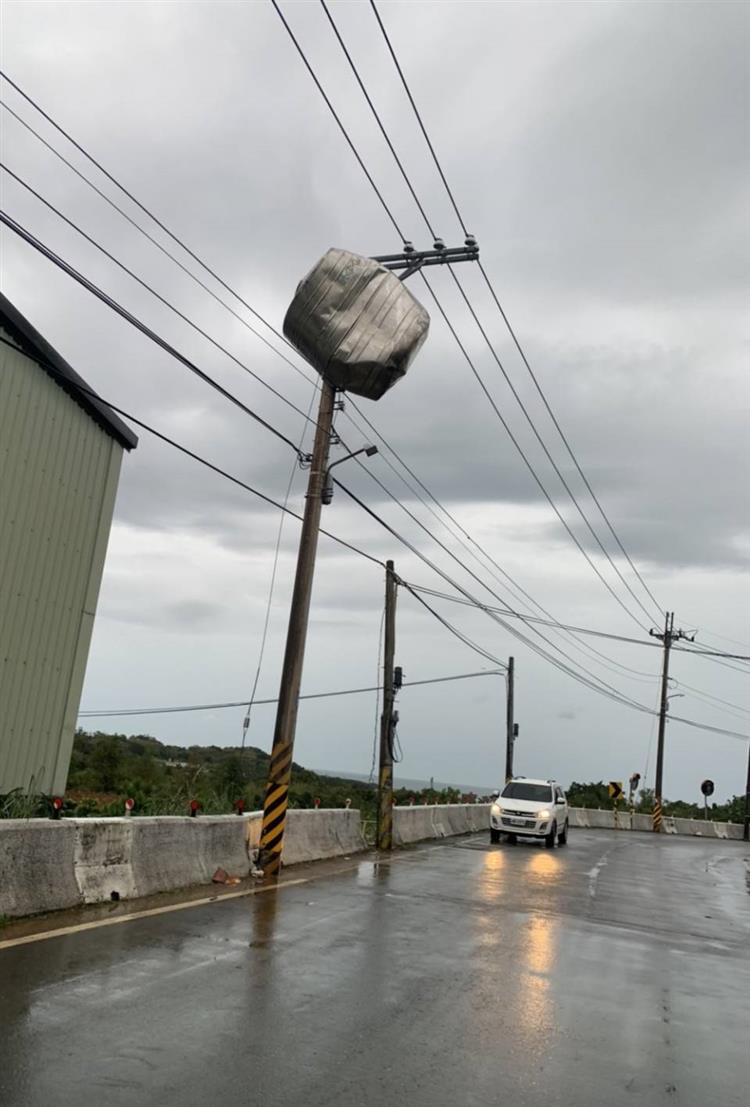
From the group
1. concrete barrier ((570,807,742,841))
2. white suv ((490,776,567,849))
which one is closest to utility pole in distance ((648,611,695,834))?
concrete barrier ((570,807,742,841))

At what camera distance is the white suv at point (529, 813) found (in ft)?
83.3

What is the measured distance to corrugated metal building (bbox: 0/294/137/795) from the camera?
46.3 ft

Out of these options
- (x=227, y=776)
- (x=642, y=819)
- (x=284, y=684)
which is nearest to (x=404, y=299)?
(x=284, y=684)

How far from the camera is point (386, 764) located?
22.0 meters

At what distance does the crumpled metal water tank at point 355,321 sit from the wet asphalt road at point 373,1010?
8.11 meters

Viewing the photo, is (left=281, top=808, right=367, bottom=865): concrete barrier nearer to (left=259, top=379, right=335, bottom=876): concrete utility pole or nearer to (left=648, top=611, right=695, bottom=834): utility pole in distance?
(left=259, top=379, right=335, bottom=876): concrete utility pole

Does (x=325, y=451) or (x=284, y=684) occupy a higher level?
(x=325, y=451)

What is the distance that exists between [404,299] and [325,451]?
2.84m

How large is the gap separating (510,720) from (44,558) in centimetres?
3083

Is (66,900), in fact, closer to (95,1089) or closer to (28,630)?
(95,1089)

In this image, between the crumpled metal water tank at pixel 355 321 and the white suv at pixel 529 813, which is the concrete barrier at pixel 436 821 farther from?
the crumpled metal water tank at pixel 355 321

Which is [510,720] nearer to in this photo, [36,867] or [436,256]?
[436,256]

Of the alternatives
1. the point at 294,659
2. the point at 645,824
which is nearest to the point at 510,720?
the point at 645,824

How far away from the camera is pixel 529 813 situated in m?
25.5
